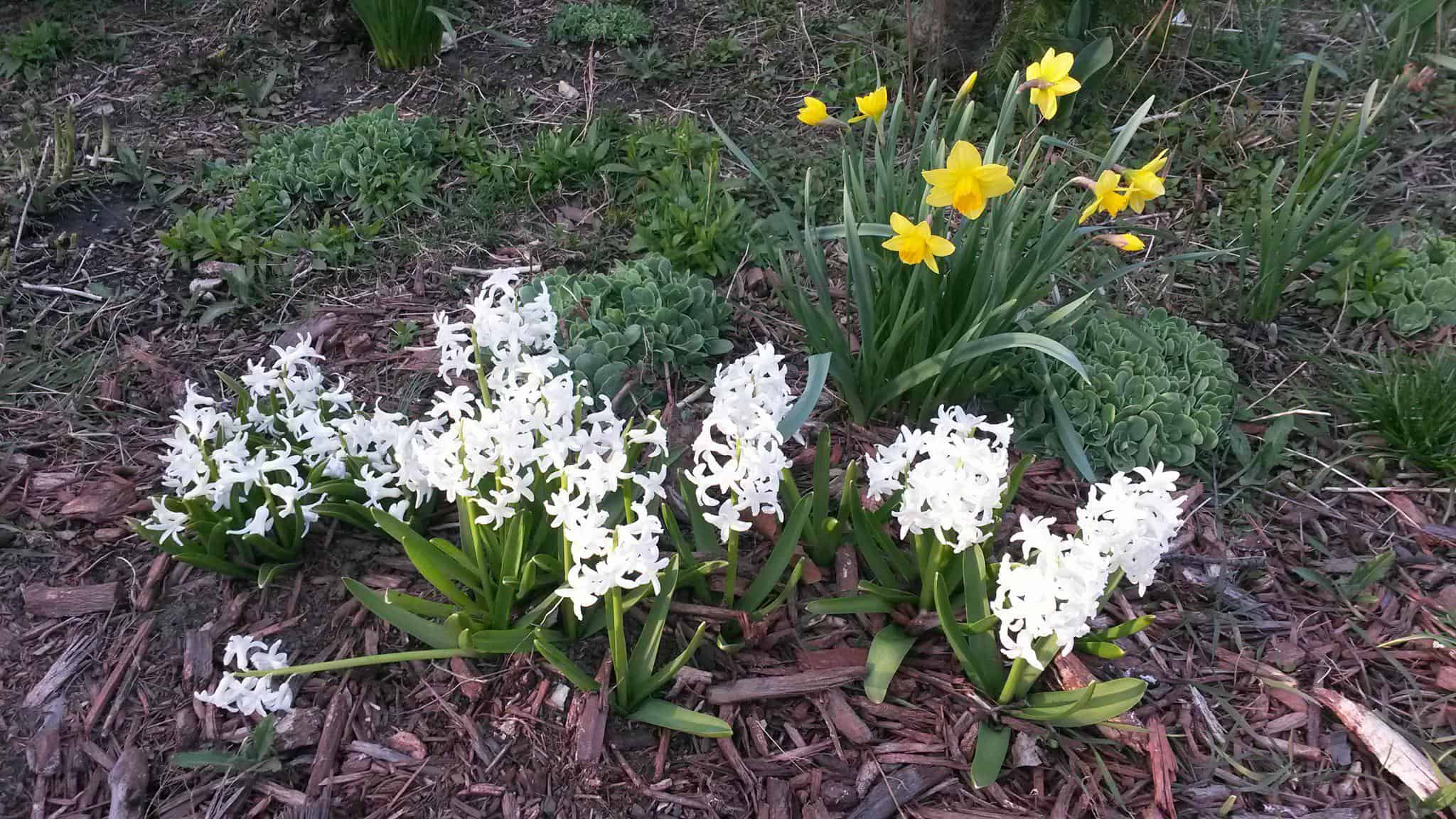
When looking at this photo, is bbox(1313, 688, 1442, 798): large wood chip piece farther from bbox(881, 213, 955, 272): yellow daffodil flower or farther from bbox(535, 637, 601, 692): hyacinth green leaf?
bbox(535, 637, 601, 692): hyacinth green leaf

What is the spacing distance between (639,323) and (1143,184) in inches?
49.7

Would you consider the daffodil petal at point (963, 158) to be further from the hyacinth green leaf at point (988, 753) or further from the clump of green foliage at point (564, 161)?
the clump of green foliage at point (564, 161)

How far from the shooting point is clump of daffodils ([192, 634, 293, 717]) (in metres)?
1.57

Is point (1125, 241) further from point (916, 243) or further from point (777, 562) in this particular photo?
point (777, 562)

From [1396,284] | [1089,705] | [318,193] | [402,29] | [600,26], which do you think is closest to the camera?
[1089,705]

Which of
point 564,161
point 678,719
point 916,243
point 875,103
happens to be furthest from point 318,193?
point 678,719

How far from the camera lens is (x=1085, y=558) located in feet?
4.54

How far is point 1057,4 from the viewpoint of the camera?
129 inches

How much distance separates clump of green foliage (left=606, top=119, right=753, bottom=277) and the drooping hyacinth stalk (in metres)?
1.13

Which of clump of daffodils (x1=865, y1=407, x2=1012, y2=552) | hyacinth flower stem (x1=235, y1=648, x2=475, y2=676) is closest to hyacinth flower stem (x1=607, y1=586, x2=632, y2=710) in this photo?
hyacinth flower stem (x1=235, y1=648, x2=475, y2=676)

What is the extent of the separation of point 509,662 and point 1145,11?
10.3 ft

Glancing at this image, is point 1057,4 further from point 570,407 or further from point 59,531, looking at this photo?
point 59,531

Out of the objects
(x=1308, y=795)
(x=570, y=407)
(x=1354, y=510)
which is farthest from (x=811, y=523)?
(x=1354, y=510)

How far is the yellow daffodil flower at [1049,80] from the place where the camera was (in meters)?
1.99
